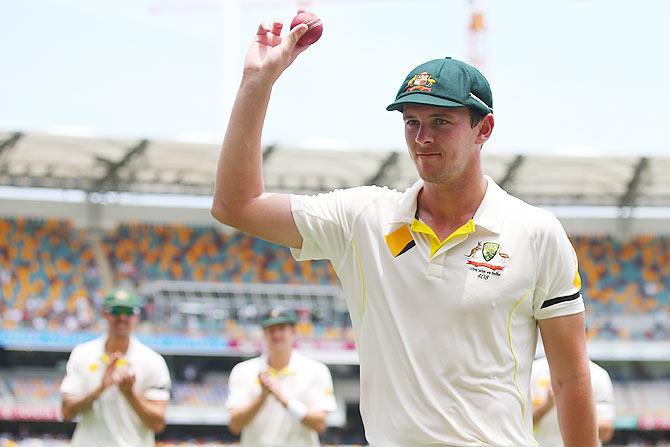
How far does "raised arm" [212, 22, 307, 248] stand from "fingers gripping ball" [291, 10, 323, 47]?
0.02 metres

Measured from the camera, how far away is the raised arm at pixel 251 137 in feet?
8.57

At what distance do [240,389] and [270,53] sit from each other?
18.1 feet

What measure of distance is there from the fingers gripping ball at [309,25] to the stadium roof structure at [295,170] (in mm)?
25035

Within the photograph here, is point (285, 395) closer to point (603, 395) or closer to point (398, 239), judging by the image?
point (603, 395)

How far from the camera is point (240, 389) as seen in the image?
25.7 ft

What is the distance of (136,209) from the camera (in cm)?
3127

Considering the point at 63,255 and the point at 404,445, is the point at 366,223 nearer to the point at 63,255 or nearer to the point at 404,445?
the point at 404,445

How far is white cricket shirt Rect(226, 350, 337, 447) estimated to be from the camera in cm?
764

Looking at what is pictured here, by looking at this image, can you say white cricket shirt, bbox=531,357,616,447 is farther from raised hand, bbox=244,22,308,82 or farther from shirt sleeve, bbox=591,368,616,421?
raised hand, bbox=244,22,308,82

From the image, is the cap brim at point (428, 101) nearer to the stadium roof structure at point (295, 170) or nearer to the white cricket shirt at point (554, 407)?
the white cricket shirt at point (554, 407)

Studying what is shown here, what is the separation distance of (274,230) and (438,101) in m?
0.58

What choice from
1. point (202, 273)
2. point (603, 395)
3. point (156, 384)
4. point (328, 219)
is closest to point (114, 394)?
point (156, 384)

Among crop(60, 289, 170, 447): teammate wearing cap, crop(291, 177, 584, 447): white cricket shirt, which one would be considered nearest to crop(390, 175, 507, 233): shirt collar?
crop(291, 177, 584, 447): white cricket shirt

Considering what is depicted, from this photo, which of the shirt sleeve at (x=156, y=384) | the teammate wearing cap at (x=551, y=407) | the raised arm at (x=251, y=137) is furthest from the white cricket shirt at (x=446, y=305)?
the shirt sleeve at (x=156, y=384)
